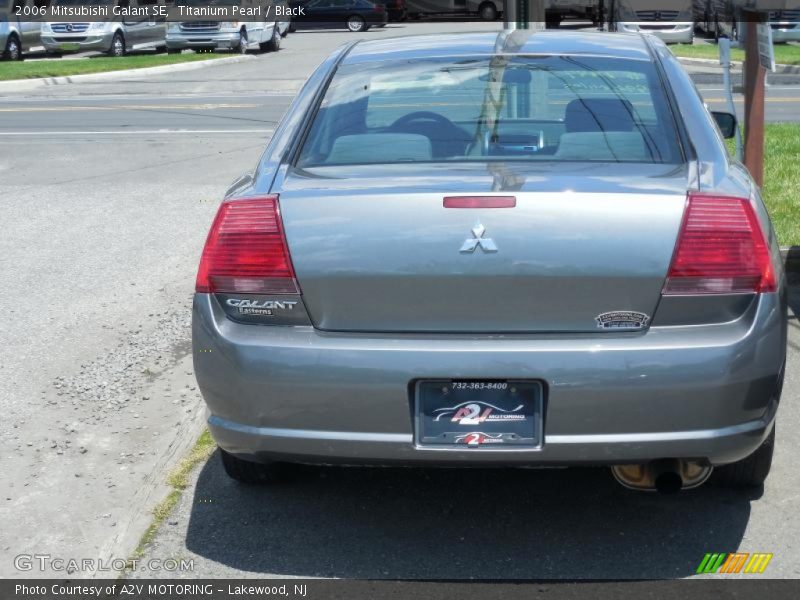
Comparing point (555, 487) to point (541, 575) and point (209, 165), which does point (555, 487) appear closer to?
point (541, 575)

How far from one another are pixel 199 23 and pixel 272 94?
458 inches

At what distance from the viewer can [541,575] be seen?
3.81 meters

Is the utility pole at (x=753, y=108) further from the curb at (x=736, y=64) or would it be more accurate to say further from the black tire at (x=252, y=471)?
the curb at (x=736, y=64)

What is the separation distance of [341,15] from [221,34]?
32.7 ft

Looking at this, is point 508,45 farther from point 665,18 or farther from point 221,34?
point 221,34

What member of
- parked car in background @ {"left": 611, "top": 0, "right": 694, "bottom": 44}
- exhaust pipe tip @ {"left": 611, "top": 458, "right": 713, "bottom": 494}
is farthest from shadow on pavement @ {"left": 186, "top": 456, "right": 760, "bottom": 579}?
parked car in background @ {"left": 611, "top": 0, "right": 694, "bottom": 44}

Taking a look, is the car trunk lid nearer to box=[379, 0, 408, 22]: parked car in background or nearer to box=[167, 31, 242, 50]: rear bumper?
box=[167, 31, 242, 50]: rear bumper

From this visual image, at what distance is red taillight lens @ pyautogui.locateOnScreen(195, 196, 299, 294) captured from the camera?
368 centimetres

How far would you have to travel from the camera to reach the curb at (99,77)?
24328 mm

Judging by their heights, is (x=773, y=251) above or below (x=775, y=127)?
above

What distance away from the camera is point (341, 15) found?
41938 millimetres

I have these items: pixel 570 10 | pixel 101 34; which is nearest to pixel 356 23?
pixel 570 10

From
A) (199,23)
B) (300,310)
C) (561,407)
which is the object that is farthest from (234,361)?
(199,23)

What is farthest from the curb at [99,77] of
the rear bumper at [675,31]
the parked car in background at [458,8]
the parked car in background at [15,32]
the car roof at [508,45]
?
the car roof at [508,45]
